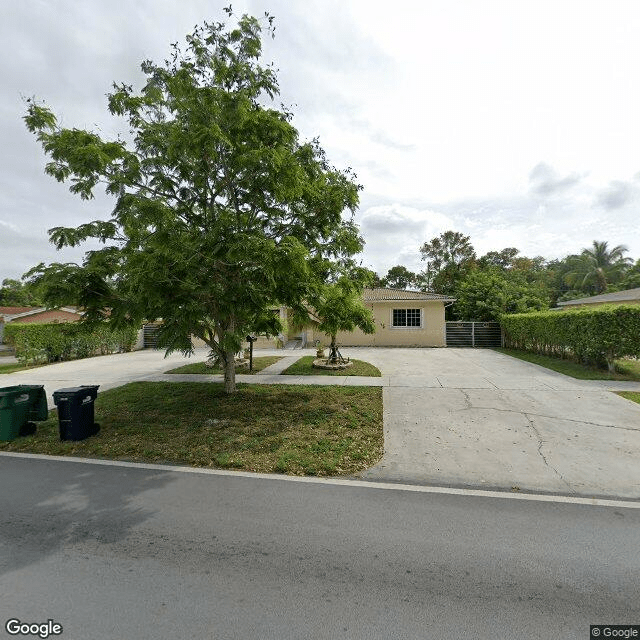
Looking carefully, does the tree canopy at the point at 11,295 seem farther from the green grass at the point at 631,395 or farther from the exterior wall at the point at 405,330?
the green grass at the point at 631,395

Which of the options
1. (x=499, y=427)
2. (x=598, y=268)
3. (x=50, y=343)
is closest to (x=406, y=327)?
(x=499, y=427)

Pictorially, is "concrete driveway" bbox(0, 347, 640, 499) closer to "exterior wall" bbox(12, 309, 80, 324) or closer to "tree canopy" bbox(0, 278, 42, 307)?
"exterior wall" bbox(12, 309, 80, 324)

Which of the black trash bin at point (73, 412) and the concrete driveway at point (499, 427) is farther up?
the black trash bin at point (73, 412)

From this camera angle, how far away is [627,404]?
7609 mm

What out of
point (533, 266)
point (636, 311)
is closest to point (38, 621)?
point (636, 311)

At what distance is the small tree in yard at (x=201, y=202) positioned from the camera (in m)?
5.60

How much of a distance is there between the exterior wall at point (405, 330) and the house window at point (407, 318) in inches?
7.6

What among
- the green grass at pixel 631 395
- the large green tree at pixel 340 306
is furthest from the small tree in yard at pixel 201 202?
the green grass at pixel 631 395

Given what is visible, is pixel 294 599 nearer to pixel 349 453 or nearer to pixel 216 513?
pixel 216 513

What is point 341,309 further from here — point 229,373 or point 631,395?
point 631,395

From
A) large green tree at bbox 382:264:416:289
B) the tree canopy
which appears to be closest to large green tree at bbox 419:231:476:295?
large green tree at bbox 382:264:416:289

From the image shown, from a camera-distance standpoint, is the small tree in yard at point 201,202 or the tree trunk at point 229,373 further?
the tree trunk at point 229,373

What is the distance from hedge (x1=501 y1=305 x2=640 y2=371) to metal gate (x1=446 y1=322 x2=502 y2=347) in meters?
4.49

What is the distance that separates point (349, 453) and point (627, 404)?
6.77 meters
